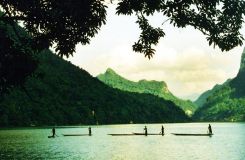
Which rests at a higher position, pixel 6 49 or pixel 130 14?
pixel 130 14

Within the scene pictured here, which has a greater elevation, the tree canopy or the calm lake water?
the tree canopy

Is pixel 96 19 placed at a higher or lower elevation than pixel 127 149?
higher

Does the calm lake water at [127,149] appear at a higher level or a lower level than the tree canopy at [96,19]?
lower

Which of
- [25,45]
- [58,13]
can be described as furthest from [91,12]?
[25,45]

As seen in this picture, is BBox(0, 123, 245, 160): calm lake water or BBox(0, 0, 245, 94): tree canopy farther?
BBox(0, 123, 245, 160): calm lake water

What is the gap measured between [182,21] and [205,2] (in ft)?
2.56

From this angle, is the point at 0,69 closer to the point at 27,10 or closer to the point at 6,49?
the point at 6,49

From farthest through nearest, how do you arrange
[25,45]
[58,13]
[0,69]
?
[25,45] → [0,69] → [58,13]

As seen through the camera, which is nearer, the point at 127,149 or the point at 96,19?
the point at 96,19

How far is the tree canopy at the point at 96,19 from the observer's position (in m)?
11.4

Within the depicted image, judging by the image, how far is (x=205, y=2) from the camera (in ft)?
37.2

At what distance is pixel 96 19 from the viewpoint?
12031mm

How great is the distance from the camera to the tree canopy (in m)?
11.4

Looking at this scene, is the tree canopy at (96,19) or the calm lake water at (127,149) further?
the calm lake water at (127,149)
